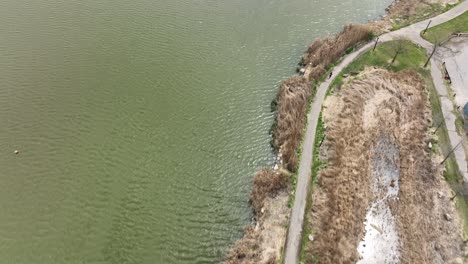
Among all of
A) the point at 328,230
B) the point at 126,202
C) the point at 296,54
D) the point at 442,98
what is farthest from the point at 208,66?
the point at 442,98

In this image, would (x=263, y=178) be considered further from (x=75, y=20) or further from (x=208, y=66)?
(x=75, y=20)

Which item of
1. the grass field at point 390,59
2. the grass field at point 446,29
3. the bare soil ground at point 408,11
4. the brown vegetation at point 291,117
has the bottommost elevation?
the brown vegetation at point 291,117

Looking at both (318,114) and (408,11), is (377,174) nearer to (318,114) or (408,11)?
(318,114)

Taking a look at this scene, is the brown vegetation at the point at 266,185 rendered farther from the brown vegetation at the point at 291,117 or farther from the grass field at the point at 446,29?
the grass field at the point at 446,29

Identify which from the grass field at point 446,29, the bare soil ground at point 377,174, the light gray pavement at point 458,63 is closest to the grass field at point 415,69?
the bare soil ground at point 377,174

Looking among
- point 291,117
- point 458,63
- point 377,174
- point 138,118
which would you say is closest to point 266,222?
point 291,117

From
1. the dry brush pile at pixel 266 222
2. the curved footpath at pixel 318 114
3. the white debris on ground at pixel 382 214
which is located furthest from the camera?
the curved footpath at pixel 318 114
